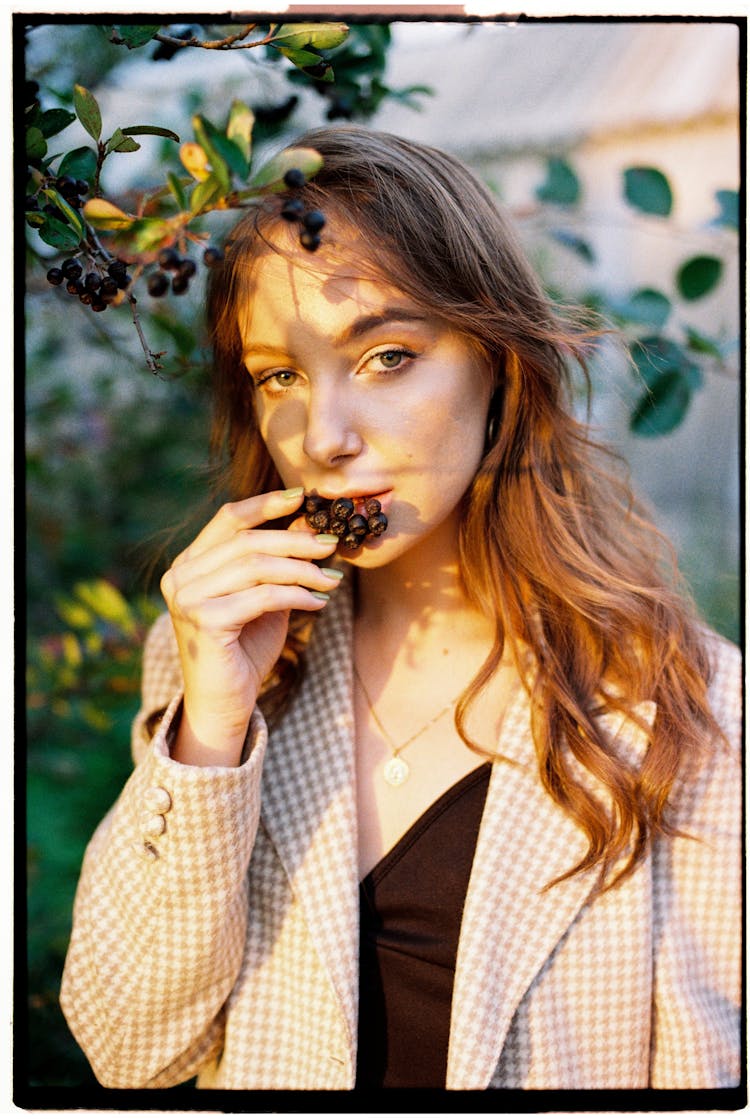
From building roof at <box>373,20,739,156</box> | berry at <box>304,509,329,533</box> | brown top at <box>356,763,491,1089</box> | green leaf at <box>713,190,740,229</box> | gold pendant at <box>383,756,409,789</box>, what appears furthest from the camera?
building roof at <box>373,20,739,156</box>

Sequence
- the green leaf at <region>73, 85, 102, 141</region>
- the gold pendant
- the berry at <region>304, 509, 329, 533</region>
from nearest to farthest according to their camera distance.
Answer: the green leaf at <region>73, 85, 102, 141</region> → the berry at <region>304, 509, 329, 533</region> → the gold pendant

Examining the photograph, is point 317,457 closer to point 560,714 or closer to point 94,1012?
point 560,714

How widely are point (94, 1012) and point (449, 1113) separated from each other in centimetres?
48

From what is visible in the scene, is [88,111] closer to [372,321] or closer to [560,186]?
[372,321]

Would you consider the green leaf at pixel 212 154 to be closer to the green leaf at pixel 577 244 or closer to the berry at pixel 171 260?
the berry at pixel 171 260

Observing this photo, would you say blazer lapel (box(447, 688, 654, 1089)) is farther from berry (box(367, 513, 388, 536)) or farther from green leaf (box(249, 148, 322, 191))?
green leaf (box(249, 148, 322, 191))

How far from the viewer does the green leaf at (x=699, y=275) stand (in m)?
1.72

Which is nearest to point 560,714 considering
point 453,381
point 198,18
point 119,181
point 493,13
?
point 453,381

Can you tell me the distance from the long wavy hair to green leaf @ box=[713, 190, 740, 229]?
403 mm

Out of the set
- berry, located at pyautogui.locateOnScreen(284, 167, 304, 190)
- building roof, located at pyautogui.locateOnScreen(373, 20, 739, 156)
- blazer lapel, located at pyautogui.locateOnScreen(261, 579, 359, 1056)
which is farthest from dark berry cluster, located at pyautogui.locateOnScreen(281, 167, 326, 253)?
building roof, located at pyautogui.locateOnScreen(373, 20, 739, 156)

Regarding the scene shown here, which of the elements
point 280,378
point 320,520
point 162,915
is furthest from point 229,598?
point 162,915

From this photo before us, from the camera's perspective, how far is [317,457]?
1.15m

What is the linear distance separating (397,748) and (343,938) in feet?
0.96

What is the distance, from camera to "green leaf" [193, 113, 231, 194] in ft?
2.54
